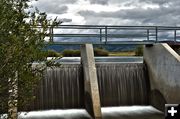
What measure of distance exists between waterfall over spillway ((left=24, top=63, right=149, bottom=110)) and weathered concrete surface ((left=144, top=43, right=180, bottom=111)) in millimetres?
676

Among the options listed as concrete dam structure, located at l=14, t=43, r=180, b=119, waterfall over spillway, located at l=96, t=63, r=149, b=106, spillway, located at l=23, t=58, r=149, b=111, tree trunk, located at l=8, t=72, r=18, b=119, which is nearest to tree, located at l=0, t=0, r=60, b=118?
tree trunk, located at l=8, t=72, r=18, b=119

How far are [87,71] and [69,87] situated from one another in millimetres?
1563

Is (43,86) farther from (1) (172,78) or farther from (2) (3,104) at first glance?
(2) (3,104)

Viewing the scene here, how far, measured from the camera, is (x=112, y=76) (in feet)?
58.5

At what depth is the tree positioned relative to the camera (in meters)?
3.97

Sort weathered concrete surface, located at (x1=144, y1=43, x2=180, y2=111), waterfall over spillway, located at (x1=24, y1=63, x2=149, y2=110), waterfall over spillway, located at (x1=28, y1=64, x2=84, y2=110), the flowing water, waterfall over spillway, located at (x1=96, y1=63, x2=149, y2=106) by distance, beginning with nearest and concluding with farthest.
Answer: weathered concrete surface, located at (x1=144, y1=43, x2=180, y2=111) < the flowing water < waterfall over spillway, located at (x1=28, y1=64, x2=84, y2=110) < waterfall over spillway, located at (x1=24, y1=63, x2=149, y2=110) < waterfall over spillway, located at (x1=96, y1=63, x2=149, y2=106)

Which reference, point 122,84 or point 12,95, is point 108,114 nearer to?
point 122,84

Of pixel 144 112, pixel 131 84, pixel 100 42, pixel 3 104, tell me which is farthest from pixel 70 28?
pixel 3 104

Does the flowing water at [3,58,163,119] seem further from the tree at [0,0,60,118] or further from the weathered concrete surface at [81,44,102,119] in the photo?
the tree at [0,0,60,118]

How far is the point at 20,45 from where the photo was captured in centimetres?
414

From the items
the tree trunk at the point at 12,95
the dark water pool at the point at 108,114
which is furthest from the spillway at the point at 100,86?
the tree trunk at the point at 12,95

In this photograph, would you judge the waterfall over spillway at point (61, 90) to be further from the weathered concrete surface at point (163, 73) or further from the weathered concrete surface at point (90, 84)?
the weathered concrete surface at point (163, 73)

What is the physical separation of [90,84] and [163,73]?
3.91 metres

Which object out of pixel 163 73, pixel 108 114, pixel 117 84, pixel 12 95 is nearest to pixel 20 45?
pixel 12 95
